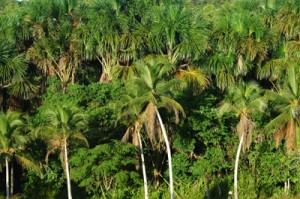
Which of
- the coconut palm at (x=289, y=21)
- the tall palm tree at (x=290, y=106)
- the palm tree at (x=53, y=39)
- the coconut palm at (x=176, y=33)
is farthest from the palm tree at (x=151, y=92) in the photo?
the coconut palm at (x=289, y=21)

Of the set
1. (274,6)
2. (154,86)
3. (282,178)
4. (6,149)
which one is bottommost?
(282,178)

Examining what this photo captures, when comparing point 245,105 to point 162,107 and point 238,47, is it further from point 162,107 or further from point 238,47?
point 238,47

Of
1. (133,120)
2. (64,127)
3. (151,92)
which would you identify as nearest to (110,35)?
(133,120)

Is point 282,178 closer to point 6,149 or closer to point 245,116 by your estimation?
point 245,116

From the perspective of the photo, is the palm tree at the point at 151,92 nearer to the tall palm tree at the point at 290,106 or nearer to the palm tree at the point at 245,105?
the palm tree at the point at 245,105

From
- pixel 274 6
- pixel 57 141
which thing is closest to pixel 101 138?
pixel 57 141

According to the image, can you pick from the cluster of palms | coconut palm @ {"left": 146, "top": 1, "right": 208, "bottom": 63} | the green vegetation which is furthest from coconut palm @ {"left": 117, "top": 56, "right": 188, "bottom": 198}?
coconut palm @ {"left": 146, "top": 1, "right": 208, "bottom": 63}
